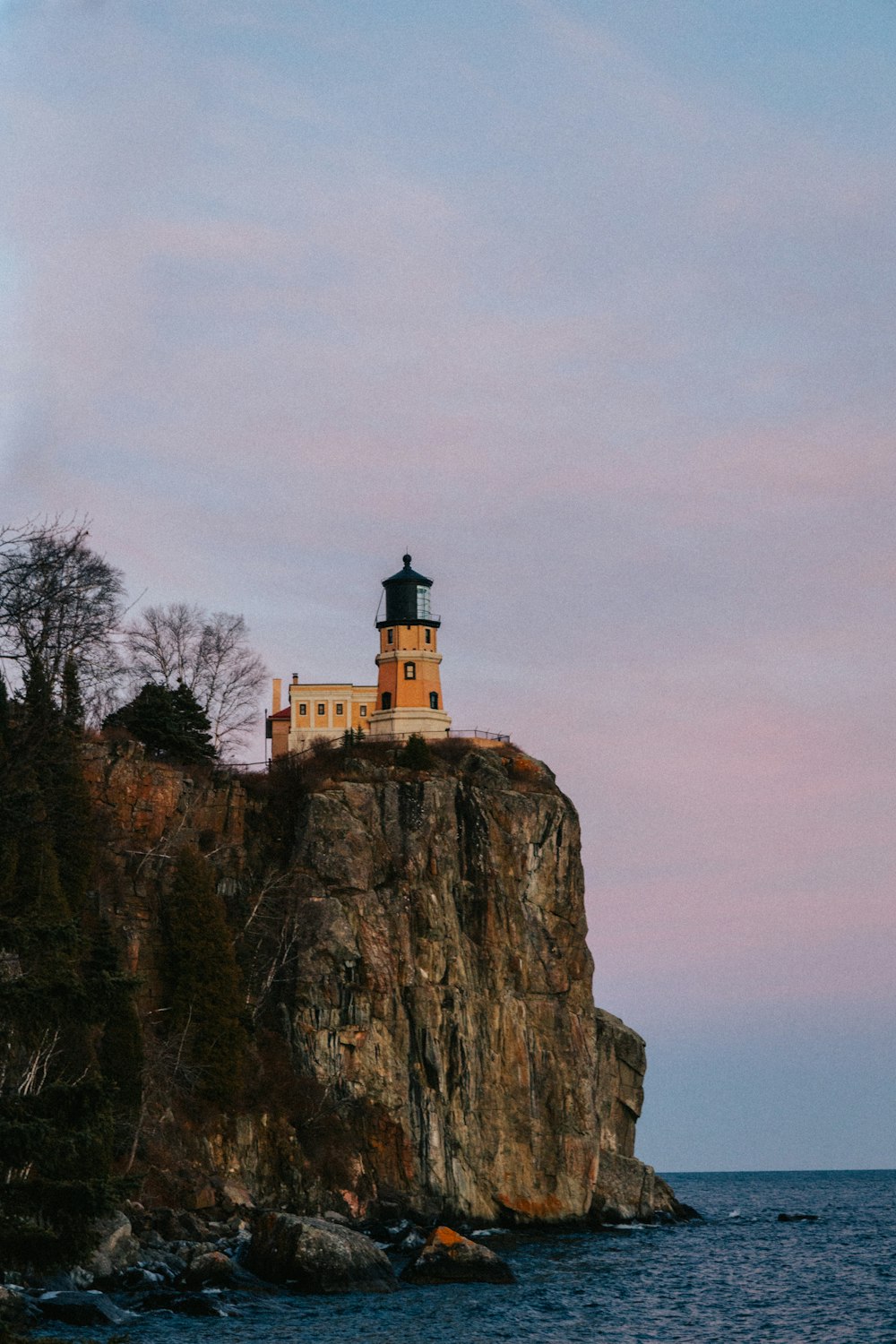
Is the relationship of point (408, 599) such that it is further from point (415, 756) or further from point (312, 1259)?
point (312, 1259)

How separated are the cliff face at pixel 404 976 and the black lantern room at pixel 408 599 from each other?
14.7 meters

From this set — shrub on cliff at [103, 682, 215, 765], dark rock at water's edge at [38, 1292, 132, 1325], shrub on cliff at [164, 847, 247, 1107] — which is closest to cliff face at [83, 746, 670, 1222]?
shrub on cliff at [164, 847, 247, 1107]

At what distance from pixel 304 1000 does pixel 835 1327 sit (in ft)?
97.3

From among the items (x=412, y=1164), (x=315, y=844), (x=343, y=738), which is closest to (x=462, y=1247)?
(x=412, y=1164)

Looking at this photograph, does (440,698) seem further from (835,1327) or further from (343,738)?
(835,1327)

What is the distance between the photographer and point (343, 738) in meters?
85.9

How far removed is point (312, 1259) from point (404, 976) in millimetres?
26222

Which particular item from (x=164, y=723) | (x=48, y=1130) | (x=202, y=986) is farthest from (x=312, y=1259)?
(x=164, y=723)

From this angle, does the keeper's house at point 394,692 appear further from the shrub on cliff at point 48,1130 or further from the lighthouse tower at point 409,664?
the shrub on cliff at point 48,1130

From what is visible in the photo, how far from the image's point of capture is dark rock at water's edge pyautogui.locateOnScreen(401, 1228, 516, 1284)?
51.4 meters

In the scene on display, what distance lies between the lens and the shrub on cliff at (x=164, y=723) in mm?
75875

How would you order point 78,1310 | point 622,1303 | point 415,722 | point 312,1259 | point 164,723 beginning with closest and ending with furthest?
point 78,1310 < point 312,1259 < point 622,1303 < point 164,723 < point 415,722

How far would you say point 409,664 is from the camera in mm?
94750

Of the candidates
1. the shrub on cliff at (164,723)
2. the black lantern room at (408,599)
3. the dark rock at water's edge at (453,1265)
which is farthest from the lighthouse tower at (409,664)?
the dark rock at water's edge at (453,1265)
